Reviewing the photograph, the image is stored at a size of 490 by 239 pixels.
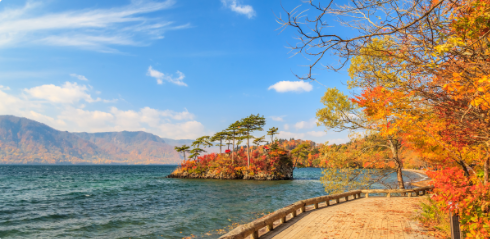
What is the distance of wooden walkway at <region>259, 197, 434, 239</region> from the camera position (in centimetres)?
729

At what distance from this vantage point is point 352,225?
834cm

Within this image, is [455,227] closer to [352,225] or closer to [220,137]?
[352,225]

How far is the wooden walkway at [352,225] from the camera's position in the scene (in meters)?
7.29

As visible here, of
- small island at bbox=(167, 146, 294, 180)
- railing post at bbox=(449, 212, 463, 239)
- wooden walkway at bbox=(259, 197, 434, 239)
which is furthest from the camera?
small island at bbox=(167, 146, 294, 180)

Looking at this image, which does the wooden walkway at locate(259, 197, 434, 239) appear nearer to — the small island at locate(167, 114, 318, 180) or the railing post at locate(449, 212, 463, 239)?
the railing post at locate(449, 212, 463, 239)

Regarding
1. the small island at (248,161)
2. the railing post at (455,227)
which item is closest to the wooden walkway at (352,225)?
the railing post at (455,227)

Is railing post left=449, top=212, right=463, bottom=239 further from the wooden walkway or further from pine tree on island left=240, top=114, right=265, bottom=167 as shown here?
pine tree on island left=240, top=114, right=265, bottom=167

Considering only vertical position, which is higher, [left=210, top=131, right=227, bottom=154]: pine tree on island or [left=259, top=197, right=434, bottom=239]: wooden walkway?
[left=210, top=131, right=227, bottom=154]: pine tree on island

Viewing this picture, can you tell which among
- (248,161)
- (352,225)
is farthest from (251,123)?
(352,225)

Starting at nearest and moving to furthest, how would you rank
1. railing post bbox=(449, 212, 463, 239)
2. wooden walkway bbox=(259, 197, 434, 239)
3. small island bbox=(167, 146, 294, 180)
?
railing post bbox=(449, 212, 463, 239), wooden walkway bbox=(259, 197, 434, 239), small island bbox=(167, 146, 294, 180)

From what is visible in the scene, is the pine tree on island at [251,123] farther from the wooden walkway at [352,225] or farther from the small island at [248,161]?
the wooden walkway at [352,225]

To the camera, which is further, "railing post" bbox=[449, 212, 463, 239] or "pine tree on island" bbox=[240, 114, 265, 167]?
"pine tree on island" bbox=[240, 114, 265, 167]

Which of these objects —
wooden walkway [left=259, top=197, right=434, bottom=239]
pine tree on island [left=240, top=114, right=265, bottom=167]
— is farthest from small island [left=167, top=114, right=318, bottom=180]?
wooden walkway [left=259, top=197, right=434, bottom=239]

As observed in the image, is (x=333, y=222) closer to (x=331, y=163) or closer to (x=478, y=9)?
(x=331, y=163)
